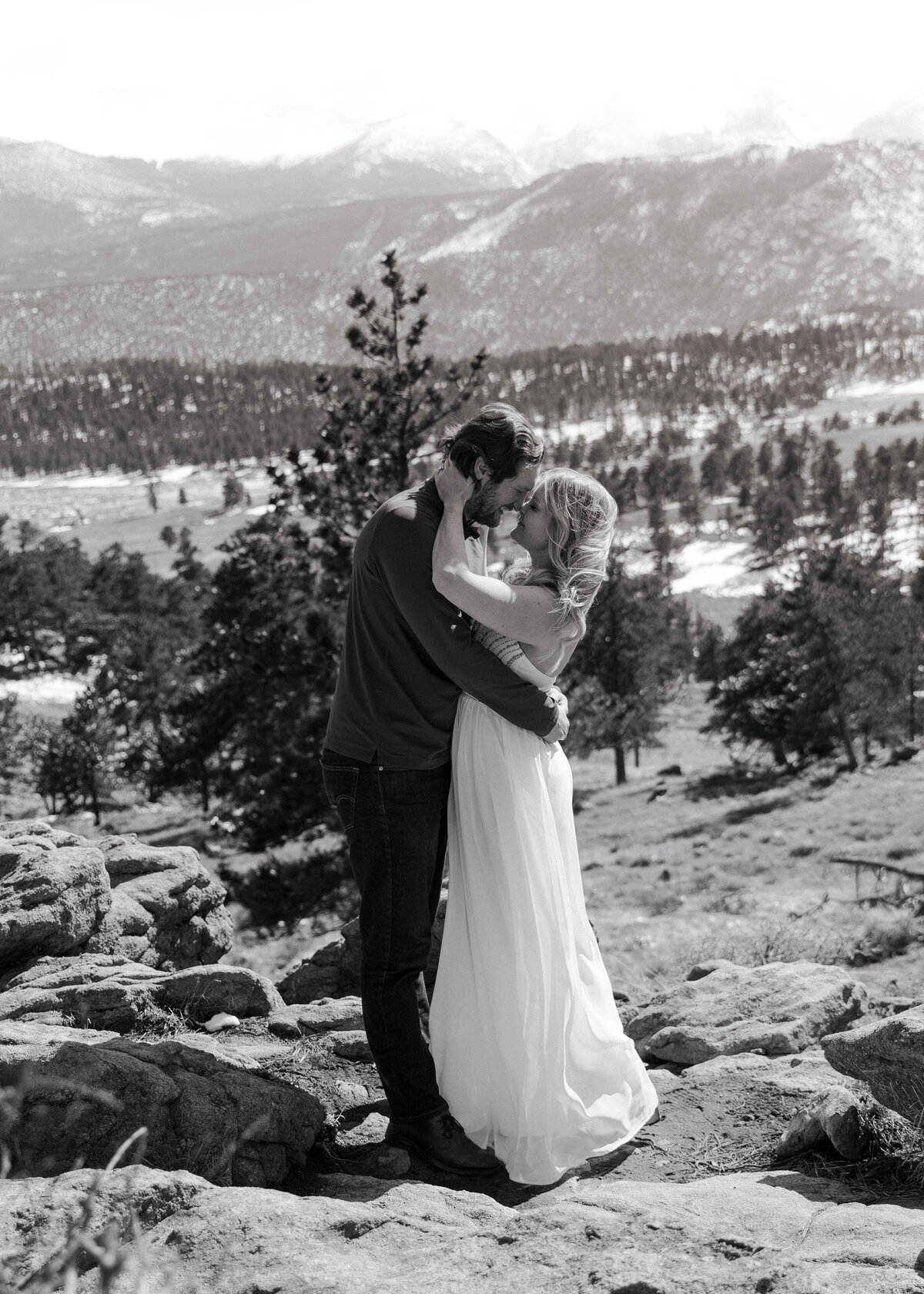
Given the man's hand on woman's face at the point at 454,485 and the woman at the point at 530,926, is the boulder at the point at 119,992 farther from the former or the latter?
the man's hand on woman's face at the point at 454,485

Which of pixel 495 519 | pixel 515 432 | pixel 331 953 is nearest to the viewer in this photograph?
pixel 515 432

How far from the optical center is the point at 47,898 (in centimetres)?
728

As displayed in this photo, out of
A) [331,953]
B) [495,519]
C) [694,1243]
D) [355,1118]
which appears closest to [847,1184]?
[694,1243]

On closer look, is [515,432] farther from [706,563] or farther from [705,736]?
[706,563]

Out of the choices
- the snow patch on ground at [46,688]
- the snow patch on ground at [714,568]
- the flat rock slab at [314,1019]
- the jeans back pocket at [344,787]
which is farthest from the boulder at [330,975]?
the snow patch on ground at [714,568]

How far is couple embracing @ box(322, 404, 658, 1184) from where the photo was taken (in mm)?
4918

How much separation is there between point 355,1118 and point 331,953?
11.2ft

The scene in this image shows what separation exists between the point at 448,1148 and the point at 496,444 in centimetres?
307

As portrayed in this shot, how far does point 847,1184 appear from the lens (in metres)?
4.71

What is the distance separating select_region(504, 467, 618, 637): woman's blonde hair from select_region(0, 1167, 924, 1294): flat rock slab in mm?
2357

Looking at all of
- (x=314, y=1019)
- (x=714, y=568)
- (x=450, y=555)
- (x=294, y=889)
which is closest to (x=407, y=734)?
(x=450, y=555)

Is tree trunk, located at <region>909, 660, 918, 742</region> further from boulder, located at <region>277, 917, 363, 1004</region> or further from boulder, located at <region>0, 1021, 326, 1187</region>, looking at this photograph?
boulder, located at <region>0, 1021, 326, 1187</region>

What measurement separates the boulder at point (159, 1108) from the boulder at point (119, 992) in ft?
2.15

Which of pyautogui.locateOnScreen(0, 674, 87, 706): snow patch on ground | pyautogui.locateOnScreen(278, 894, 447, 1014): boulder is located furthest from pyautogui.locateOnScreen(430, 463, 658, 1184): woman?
pyautogui.locateOnScreen(0, 674, 87, 706): snow patch on ground
